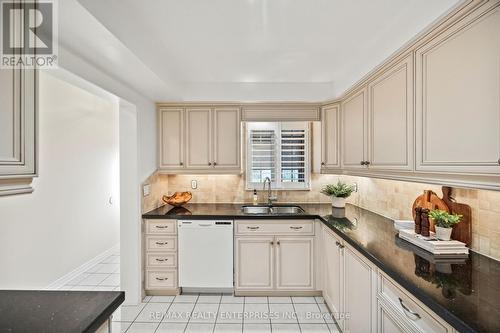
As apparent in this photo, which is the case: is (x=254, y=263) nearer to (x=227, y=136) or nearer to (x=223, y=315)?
(x=223, y=315)

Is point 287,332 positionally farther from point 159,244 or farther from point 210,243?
point 159,244

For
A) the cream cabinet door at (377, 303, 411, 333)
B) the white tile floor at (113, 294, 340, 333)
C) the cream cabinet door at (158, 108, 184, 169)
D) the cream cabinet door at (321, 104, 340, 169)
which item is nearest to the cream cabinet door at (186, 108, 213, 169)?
the cream cabinet door at (158, 108, 184, 169)

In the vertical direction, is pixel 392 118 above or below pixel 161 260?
above

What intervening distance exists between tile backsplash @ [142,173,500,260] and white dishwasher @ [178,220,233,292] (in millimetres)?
638

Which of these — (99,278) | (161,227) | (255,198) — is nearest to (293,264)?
(255,198)

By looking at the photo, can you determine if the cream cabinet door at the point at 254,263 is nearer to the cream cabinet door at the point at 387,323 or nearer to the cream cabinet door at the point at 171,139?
the cream cabinet door at the point at 171,139

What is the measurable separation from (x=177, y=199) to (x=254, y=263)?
4.16ft

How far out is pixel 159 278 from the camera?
9.68 feet

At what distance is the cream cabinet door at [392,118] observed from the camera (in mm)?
1748

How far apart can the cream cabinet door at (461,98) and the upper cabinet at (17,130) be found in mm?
1863

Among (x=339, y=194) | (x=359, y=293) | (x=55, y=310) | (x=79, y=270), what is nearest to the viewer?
(x=55, y=310)

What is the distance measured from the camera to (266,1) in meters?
1.62

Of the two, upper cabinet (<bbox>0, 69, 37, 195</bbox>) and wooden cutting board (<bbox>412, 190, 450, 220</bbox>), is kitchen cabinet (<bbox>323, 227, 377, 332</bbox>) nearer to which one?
wooden cutting board (<bbox>412, 190, 450, 220</bbox>)

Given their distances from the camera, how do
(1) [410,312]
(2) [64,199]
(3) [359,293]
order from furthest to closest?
(2) [64,199] → (3) [359,293] → (1) [410,312]
